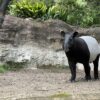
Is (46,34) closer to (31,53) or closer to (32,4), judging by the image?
(31,53)

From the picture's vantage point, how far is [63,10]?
17906 mm

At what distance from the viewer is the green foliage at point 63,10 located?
17281 millimetres

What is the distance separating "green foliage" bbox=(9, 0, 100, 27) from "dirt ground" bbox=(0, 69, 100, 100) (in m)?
3.27

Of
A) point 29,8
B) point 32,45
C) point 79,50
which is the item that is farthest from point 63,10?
point 79,50

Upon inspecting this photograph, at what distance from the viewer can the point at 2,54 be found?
1647 cm

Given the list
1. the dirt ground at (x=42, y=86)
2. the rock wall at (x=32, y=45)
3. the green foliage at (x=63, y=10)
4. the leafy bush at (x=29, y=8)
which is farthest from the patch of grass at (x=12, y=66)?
the leafy bush at (x=29, y=8)

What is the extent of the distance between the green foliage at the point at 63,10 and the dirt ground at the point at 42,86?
3.27 meters

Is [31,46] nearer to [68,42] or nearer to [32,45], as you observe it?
[32,45]

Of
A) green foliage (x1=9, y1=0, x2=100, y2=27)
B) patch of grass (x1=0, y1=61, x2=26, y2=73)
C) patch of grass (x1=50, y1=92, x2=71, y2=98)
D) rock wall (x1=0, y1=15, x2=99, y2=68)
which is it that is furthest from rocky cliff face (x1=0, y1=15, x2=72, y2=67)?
patch of grass (x1=50, y1=92, x2=71, y2=98)

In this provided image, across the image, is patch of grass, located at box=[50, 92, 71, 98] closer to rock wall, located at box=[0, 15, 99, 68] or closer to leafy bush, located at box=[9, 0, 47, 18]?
rock wall, located at box=[0, 15, 99, 68]

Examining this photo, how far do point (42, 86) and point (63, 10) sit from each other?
699cm

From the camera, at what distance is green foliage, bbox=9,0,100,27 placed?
56.7ft

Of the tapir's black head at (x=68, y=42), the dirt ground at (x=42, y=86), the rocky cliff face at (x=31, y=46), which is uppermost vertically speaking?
the tapir's black head at (x=68, y=42)

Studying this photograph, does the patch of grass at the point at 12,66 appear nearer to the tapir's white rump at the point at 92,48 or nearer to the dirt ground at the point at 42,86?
the dirt ground at the point at 42,86
